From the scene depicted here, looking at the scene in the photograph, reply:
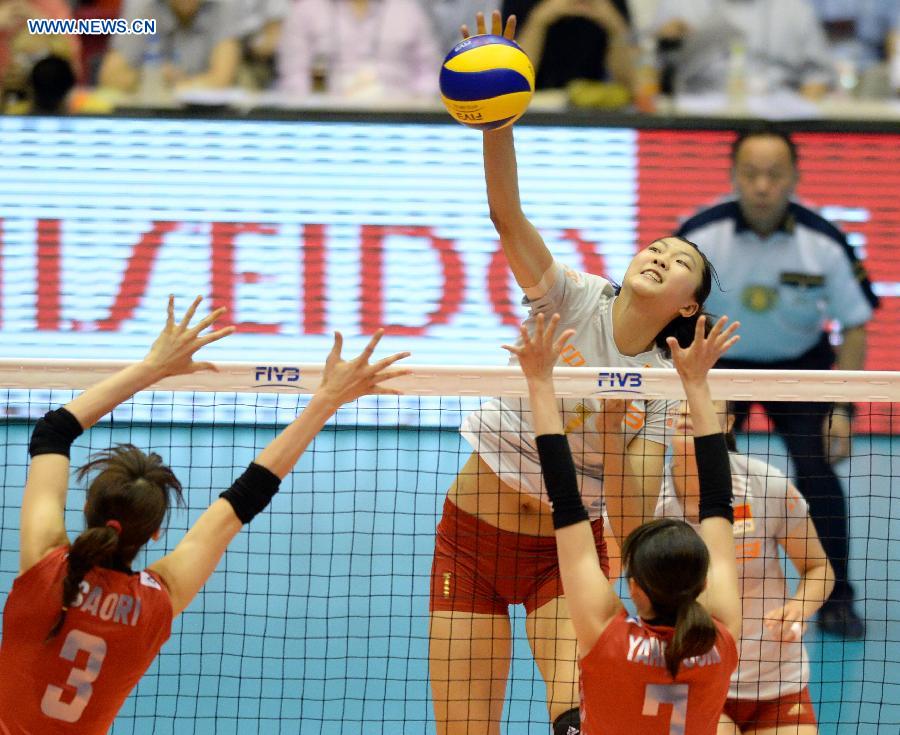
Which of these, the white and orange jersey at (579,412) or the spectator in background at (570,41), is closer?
the white and orange jersey at (579,412)

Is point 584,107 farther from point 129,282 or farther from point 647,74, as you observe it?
point 129,282

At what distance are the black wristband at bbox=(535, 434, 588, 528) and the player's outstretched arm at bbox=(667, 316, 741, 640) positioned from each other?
0.38 m

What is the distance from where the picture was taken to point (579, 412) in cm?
444

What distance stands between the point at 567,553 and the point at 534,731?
2.94 m

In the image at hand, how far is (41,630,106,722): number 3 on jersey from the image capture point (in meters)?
3.10

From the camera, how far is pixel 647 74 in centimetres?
1031

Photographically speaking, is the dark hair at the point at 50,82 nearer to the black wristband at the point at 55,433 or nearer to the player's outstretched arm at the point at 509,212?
the player's outstretched arm at the point at 509,212

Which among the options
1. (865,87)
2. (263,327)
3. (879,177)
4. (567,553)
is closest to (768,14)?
(865,87)

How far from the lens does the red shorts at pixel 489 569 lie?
4438 mm

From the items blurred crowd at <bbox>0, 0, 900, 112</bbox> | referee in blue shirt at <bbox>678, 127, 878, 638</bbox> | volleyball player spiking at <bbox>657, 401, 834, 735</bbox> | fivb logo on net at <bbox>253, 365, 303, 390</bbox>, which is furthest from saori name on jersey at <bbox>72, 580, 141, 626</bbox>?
blurred crowd at <bbox>0, 0, 900, 112</bbox>

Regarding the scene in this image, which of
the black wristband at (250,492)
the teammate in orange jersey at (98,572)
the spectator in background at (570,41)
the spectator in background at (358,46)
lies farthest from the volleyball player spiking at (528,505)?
the spectator in background at (358,46)

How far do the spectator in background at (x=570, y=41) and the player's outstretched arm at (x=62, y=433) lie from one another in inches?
280

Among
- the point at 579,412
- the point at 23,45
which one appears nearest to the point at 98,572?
the point at 579,412

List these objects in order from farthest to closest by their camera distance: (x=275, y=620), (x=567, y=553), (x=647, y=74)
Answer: (x=647, y=74) → (x=275, y=620) → (x=567, y=553)
